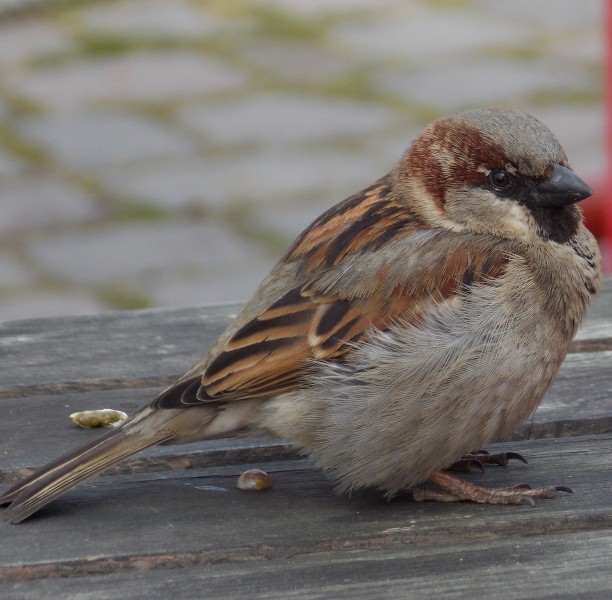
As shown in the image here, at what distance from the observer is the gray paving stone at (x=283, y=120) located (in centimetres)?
621

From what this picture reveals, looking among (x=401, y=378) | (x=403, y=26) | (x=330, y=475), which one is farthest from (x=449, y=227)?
(x=403, y=26)

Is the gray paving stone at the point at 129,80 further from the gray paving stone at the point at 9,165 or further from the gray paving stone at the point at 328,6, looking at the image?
the gray paving stone at the point at 328,6

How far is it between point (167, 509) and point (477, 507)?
48cm

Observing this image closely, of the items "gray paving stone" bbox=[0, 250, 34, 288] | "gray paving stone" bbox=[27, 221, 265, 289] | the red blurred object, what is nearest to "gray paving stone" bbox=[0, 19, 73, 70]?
"gray paving stone" bbox=[27, 221, 265, 289]

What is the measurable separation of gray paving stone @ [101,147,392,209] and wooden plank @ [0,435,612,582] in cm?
340

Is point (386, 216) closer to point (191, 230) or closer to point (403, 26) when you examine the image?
point (191, 230)

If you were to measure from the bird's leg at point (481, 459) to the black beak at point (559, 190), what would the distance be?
457mm

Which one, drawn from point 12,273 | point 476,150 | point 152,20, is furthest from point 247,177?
point 476,150

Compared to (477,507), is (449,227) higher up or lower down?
higher up

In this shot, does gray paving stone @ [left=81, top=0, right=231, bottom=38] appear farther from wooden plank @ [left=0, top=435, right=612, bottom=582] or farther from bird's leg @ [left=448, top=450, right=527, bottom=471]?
wooden plank @ [left=0, top=435, right=612, bottom=582]

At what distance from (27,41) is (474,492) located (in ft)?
19.4

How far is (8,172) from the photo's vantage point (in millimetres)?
5902

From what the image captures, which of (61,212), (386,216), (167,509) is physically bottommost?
(61,212)

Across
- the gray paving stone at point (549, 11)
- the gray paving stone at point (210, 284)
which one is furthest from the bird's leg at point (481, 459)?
the gray paving stone at point (549, 11)
